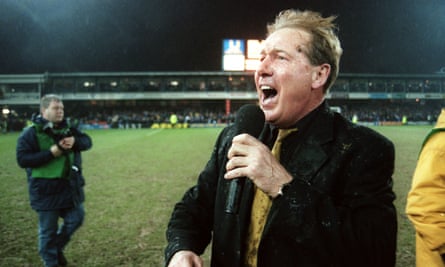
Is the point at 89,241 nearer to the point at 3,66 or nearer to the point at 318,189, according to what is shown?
the point at 318,189

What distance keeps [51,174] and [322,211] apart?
4.44 meters

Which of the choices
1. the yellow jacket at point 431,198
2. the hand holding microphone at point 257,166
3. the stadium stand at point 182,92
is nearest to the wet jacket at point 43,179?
the hand holding microphone at point 257,166

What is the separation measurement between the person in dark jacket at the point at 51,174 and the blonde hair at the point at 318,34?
399 cm

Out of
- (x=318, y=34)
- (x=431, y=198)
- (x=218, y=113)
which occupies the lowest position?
(x=218, y=113)

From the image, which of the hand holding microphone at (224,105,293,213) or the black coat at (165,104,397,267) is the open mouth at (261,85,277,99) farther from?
A: the hand holding microphone at (224,105,293,213)

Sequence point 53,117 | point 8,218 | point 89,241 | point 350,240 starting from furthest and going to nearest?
1. point 8,218
2. point 89,241
3. point 53,117
4. point 350,240

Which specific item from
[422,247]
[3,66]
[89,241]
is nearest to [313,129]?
[422,247]

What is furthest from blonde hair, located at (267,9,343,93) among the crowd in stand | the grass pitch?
the crowd in stand

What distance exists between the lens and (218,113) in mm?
56688

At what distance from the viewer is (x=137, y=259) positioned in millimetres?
4879

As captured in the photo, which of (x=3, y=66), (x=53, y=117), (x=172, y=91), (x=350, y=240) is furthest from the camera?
(x=3, y=66)

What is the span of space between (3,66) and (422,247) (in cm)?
7942

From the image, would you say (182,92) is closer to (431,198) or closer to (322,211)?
(431,198)

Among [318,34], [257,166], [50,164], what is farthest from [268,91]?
[50,164]
